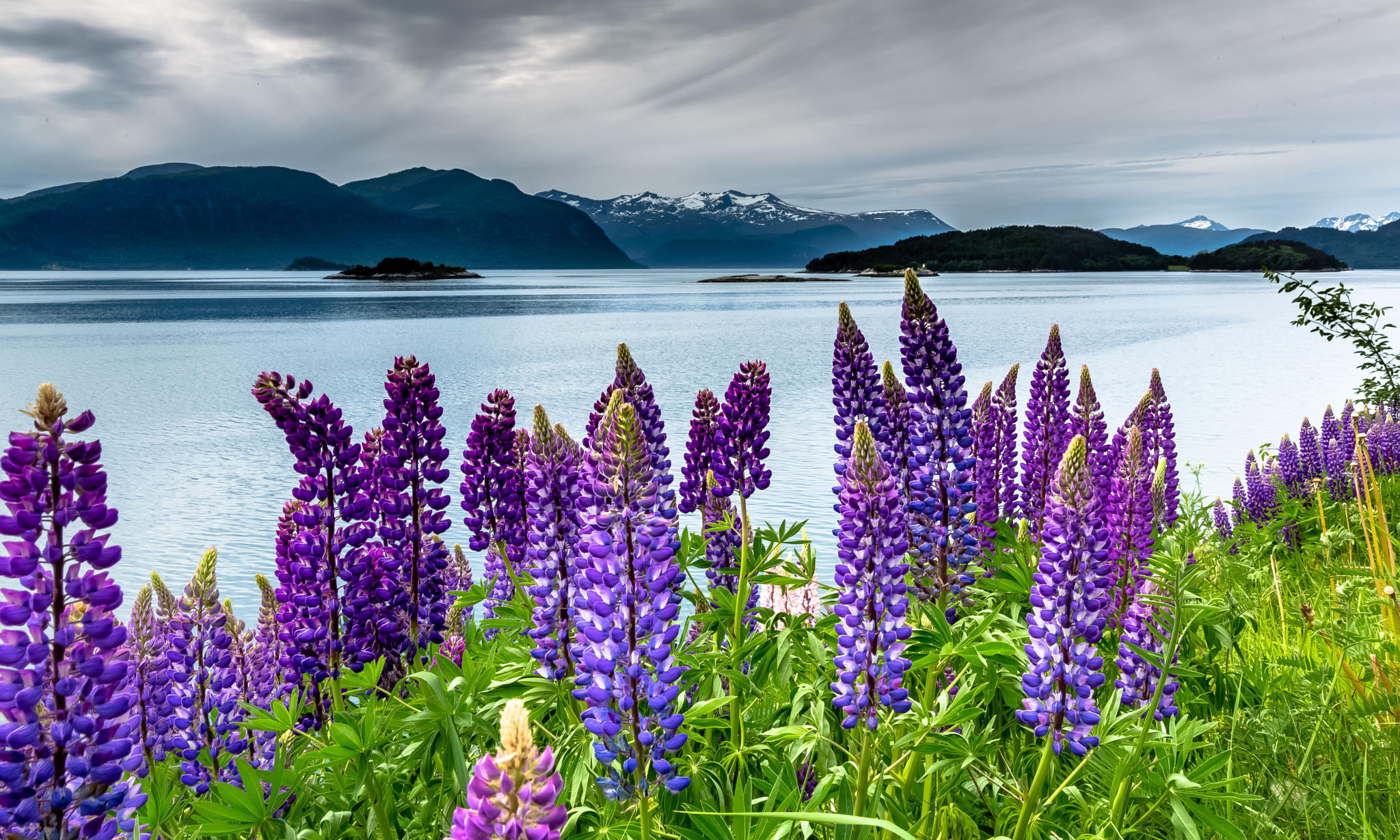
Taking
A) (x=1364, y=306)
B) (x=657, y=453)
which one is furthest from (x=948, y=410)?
(x=1364, y=306)

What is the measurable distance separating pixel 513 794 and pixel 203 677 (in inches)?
135

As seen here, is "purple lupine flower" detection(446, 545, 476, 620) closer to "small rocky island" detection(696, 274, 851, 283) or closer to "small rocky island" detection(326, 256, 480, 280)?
"small rocky island" detection(696, 274, 851, 283)

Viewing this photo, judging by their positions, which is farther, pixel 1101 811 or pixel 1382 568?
pixel 1382 568

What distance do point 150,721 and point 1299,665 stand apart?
5994 mm

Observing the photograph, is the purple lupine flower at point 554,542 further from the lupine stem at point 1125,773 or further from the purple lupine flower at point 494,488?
the lupine stem at point 1125,773

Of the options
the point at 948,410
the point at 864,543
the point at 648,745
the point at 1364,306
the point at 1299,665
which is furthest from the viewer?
the point at 1364,306

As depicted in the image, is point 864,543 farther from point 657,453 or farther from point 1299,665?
point 1299,665

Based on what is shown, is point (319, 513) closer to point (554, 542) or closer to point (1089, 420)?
point (554, 542)

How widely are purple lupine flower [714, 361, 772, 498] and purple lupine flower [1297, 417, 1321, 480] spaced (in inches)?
413

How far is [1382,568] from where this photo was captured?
5.25 m

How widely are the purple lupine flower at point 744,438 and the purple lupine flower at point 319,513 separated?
2100 mm

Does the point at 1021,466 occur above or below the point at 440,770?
above

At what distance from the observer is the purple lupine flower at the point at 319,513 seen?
424 cm

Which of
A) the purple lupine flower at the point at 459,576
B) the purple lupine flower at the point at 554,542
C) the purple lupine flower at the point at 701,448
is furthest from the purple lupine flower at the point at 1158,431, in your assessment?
the purple lupine flower at the point at 459,576
